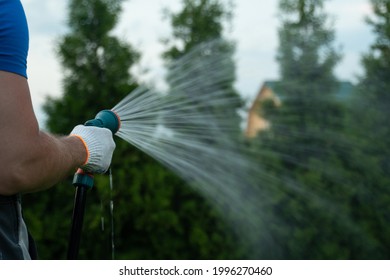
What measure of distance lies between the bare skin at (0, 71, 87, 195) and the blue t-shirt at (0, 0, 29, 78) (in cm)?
3

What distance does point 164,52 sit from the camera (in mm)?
Result: 7227

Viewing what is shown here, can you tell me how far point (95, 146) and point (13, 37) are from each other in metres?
0.52

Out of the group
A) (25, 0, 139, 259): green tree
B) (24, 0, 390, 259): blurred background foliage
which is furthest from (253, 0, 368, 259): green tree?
(25, 0, 139, 259): green tree

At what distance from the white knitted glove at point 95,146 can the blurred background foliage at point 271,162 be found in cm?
374

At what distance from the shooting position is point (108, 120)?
2.32 meters

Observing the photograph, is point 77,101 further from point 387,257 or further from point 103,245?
point 387,257

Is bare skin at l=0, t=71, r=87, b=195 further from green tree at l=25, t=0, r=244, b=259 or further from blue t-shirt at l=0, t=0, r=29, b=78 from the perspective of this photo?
green tree at l=25, t=0, r=244, b=259

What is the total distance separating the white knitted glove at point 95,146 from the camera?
201 centimetres

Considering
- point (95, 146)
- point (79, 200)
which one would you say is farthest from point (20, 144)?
point (79, 200)

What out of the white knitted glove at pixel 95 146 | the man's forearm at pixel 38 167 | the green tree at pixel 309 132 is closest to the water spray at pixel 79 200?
the white knitted glove at pixel 95 146

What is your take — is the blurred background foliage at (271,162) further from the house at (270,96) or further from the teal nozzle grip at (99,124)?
the teal nozzle grip at (99,124)

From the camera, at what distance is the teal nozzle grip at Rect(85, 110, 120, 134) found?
2264 millimetres

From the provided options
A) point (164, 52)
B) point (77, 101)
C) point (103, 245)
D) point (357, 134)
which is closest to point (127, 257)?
point (103, 245)
